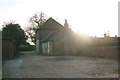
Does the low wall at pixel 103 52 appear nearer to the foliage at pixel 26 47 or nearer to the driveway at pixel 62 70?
the driveway at pixel 62 70

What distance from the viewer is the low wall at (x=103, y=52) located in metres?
30.5

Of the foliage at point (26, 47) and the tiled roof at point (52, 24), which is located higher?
the tiled roof at point (52, 24)

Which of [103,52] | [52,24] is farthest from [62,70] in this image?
[52,24]

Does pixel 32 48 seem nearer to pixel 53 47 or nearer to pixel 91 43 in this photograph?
pixel 53 47

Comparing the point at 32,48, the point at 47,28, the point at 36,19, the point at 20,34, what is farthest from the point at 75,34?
the point at 32,48

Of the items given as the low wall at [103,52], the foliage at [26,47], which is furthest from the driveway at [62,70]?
the foliage at [26,47]

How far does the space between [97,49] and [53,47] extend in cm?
1648

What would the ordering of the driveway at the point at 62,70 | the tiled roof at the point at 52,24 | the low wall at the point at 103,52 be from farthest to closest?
the tiled roof at the point at 52,24 → the low wall at the point at 103,52 → the driveway at the point at 62,70

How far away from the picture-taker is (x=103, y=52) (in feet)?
113

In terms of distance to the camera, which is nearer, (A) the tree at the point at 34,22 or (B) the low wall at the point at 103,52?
(B) the low wall at the point at 103,52

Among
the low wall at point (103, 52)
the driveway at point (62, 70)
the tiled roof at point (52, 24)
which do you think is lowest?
the driveway at point (62, 70)

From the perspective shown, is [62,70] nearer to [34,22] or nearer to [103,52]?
[103,52]

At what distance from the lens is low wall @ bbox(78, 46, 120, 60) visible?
100ft

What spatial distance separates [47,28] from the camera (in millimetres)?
67125
